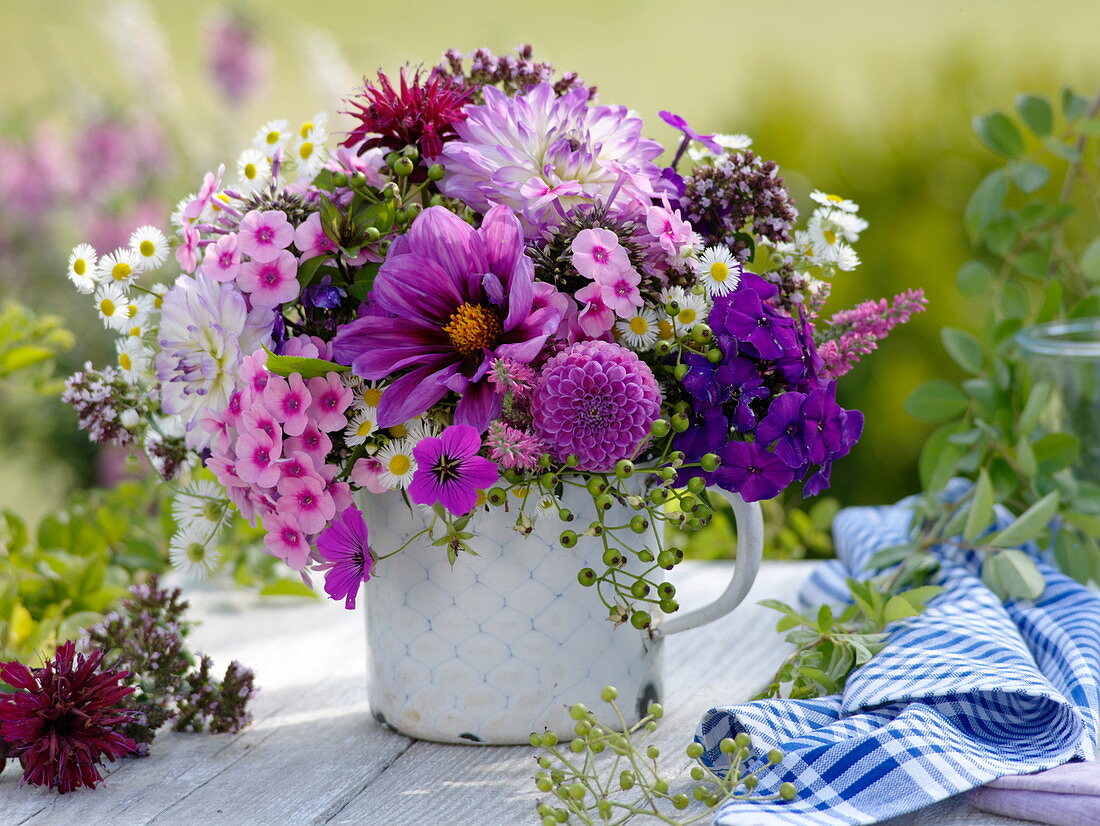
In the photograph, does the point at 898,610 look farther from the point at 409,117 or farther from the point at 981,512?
the point at 409,117

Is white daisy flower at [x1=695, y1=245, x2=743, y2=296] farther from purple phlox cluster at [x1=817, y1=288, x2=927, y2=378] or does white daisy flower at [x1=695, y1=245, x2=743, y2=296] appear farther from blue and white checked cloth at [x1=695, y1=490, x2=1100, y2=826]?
blue and white checked cloth at [x1=695, y1=490, x2=1100, y2=826]

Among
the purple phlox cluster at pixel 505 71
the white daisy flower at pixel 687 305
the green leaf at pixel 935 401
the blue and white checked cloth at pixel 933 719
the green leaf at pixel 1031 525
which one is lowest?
the blue and white checked cloth at pixel 933 719

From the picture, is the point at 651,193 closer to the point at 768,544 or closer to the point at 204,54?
the point at 768,544

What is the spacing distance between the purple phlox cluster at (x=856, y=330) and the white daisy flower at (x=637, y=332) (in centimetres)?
13

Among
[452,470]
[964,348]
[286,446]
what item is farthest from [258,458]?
[964,348]

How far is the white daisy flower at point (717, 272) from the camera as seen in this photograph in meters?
0.65

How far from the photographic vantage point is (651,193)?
66cm

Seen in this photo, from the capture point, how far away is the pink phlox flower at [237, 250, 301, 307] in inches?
25.3

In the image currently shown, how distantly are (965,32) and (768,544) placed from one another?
7.48ft

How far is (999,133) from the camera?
1063mm

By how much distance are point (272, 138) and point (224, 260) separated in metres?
0.12

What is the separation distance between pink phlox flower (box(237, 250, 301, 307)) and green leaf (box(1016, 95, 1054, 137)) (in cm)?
77

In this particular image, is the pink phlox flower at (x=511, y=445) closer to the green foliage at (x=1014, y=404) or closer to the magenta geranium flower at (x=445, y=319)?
the magenta geranium flower at (x=445, y=319)

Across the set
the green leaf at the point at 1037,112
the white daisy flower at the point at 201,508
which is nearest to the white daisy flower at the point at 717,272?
the white daisy flower at the point at 201,508
